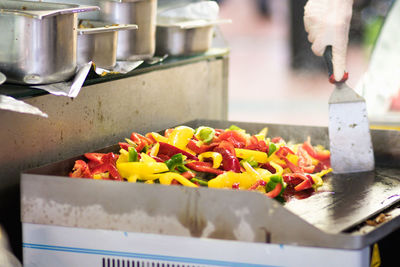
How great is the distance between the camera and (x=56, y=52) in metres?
2.12

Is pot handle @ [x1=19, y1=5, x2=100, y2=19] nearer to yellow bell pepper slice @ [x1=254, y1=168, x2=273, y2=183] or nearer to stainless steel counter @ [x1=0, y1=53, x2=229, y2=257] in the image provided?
stainless steel counter @ [x1=0, y1=53, x2=229, y2=257]

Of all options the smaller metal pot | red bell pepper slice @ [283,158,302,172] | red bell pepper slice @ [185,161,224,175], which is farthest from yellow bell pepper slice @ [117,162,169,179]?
the smaller metal pot

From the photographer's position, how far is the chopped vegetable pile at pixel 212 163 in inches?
80.7

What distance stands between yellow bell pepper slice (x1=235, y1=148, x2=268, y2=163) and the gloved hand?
1.38ft

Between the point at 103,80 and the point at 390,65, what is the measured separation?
9.34 feet

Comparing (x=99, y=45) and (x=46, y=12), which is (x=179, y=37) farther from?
(x=46, y=12)

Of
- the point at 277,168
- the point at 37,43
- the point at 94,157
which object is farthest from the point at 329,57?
the point at 37,43

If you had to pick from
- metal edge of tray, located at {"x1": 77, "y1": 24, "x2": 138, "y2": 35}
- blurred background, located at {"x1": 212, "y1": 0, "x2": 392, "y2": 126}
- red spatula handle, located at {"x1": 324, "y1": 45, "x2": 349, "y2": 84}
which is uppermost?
metal edge of tray, located at {"x1": 77, "y1": 24, "x2": 138, "y2": 35}

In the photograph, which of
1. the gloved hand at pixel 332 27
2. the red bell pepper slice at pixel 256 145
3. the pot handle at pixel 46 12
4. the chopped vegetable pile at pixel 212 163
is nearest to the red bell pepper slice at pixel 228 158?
the chopped vegetable pile at pixel 212 163

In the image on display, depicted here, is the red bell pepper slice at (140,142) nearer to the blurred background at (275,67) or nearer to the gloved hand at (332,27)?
the gloved hand at (332,27)

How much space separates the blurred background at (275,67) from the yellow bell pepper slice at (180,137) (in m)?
3.08

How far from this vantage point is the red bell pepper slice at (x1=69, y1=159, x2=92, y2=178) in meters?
2.08

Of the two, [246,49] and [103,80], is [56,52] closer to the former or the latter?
[103,80]

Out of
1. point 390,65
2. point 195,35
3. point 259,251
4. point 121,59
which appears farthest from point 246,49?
point 259,251
